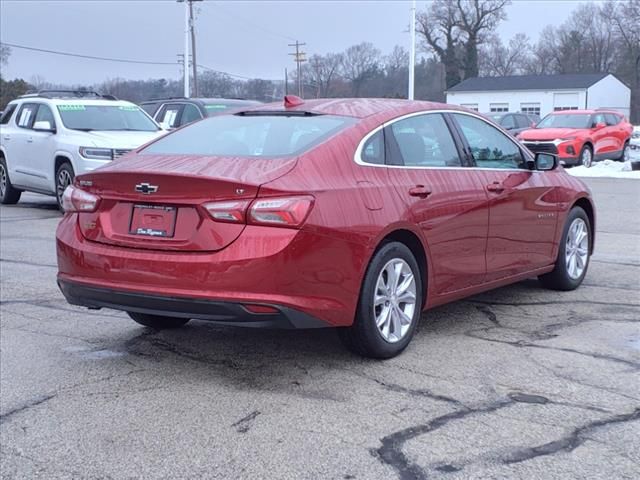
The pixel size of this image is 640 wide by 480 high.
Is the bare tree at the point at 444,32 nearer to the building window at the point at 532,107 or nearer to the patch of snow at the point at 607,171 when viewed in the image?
the building window at the point at 532,107

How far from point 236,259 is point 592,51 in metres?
94.7

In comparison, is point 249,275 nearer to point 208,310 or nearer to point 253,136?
point 208,310

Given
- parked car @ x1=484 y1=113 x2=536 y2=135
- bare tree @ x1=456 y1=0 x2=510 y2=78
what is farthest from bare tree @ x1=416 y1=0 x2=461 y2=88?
parked car @ x1=484 y1=113 x2=536 y2=135

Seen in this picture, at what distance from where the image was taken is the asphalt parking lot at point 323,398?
3840 mm

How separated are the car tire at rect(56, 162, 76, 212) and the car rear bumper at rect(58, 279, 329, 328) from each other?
28.6ft

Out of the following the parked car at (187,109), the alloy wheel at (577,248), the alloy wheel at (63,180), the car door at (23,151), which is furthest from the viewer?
the parked car at (187,109)

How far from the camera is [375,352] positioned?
5180mm

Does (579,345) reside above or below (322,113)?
below

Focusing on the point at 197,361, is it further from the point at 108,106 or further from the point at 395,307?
the point at 108,106

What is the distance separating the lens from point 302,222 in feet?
15.1

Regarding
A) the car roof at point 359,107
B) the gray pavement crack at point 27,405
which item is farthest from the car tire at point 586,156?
the gray pavement crack at point 27,405

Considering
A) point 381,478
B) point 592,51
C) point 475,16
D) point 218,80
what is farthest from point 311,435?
point 592,51

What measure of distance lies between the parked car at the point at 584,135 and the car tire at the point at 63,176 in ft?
43.5

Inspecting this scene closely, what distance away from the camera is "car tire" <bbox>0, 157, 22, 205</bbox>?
1559 centimetres
